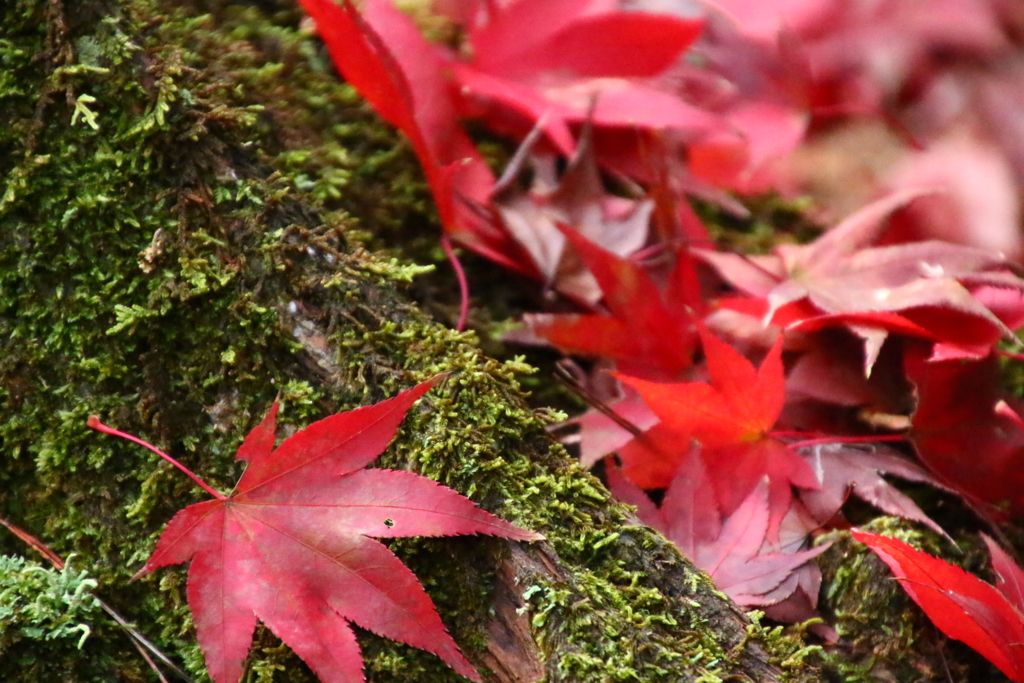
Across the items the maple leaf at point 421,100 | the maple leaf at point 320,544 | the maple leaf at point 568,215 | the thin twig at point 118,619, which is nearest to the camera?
the maple leaf at point 320,544

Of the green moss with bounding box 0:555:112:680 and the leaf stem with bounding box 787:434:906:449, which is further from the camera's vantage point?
the leaf stem with bounding box 787:434:906:449

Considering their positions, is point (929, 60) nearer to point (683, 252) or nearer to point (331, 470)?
point (683, 252)

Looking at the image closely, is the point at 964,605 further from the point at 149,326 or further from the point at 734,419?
the point at 149,326

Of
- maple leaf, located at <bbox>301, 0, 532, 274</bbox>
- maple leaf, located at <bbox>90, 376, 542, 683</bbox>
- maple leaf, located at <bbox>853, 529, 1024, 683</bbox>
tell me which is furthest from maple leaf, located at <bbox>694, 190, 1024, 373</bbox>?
maple leaf, located at <bbox>90, 376, 542, 683</bbox>

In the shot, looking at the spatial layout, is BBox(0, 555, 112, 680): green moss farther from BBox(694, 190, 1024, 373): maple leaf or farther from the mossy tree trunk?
BBox(694, 190, 1024, 373): maple leaf

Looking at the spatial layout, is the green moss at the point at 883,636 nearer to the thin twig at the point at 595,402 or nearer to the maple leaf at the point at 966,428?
the maple leaf at the point at 966,428

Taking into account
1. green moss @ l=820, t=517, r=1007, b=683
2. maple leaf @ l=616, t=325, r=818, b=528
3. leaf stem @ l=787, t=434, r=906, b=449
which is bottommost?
green moss @ l=820, t=517, r=1007, b=683

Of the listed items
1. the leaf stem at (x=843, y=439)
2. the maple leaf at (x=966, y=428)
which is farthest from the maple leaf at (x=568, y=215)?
the maple leaf at (x=966, y=428)
